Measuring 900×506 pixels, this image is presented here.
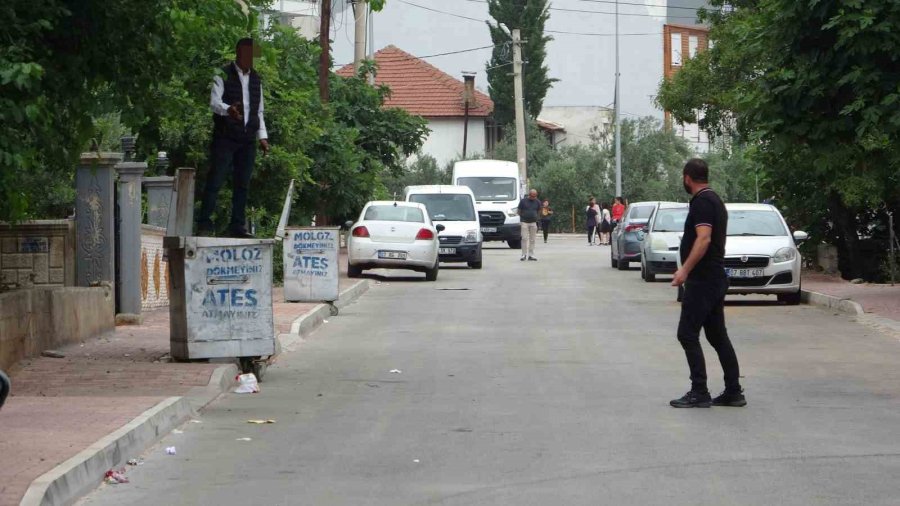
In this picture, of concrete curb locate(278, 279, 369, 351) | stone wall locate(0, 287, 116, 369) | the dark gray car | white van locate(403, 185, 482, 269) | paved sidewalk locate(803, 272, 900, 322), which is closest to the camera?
stone wall locate(0, 287, 116, 369)

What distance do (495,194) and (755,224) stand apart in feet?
92.0

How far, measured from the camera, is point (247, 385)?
1275 cm

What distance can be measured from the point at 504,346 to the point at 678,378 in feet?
11.6

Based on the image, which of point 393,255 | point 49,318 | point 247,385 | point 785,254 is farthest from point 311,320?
point 393,255

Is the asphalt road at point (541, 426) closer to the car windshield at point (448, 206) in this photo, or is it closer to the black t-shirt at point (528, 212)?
the car windshield at point (448, 206)

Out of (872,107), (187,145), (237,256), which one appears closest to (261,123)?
(237,256)

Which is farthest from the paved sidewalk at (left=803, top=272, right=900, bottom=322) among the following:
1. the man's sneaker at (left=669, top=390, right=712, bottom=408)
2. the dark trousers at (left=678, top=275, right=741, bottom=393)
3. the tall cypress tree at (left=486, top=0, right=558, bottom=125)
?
the tall cypress tree at (left=486, top=0, right=558, bottom=125)

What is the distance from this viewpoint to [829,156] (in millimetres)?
20234

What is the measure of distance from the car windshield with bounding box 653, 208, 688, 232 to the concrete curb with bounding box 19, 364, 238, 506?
18.4 metres

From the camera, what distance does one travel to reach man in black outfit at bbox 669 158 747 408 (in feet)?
38.6

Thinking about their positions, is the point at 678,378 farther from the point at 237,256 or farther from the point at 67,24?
the point at 67,24

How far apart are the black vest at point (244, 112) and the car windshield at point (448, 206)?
23.2 m

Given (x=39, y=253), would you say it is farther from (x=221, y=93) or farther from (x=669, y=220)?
(x=669, y=220)

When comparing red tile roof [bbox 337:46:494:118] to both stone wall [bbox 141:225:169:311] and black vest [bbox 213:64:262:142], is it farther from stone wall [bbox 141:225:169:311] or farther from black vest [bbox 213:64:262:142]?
black vest [bbox 213:64:262:142]
